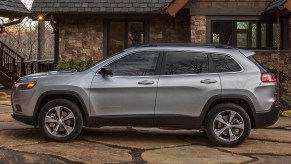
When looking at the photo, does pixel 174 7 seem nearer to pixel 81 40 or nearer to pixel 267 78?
pixel 81 40

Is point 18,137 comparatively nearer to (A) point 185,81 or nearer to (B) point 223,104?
(A) point 185,81

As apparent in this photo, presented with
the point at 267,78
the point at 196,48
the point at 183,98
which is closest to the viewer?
the point at 183,98

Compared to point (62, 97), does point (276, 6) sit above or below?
above

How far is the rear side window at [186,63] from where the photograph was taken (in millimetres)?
7492

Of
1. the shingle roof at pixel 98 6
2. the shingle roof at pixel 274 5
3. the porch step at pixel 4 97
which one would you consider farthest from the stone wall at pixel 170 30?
the porch step at pixel 4 97

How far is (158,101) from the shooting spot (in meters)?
7.31

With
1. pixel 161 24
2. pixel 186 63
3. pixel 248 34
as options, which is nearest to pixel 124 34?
pixel 161 24

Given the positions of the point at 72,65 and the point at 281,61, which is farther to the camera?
the point at 72,65

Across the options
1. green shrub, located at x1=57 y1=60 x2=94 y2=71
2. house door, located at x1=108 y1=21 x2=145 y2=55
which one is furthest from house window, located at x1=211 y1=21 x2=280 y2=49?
green shrub, located at x1=57 y1=60 x2=94 y2=71

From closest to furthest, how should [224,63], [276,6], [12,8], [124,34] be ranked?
1. [224,63]
2. [276,6]
3. [12,8]
4. [124,34]

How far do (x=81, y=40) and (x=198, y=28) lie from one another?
14.8 feet

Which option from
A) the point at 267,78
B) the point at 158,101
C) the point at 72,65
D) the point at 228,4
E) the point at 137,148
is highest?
the point at 228,4

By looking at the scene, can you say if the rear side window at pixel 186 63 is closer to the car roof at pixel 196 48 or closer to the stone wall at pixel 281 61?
the car roof at pixel 196 48

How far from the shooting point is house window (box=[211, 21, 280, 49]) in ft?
50.7
